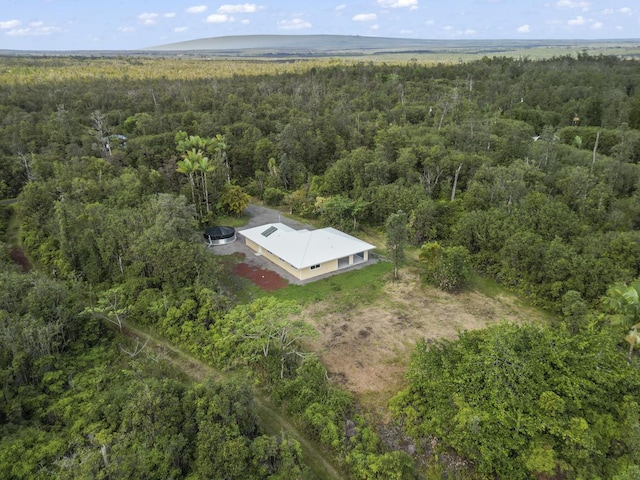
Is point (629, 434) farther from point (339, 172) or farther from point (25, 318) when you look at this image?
point (339, 172)

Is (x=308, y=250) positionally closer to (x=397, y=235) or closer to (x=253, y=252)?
(x=253, y=252)

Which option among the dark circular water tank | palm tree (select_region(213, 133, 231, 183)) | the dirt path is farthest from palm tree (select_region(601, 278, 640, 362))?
palm tree (select_region(213, 133, 231, 183))

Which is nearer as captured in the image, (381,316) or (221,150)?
(381,316)

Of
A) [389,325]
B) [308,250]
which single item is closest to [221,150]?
[308,250]

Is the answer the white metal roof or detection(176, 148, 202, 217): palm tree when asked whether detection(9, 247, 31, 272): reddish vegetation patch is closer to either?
detection(176, 148, 202, 217): palm tree

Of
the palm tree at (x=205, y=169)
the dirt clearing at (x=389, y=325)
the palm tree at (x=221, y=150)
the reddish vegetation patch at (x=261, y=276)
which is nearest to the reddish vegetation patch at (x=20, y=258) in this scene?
the palm tree at (x=205, y=169)

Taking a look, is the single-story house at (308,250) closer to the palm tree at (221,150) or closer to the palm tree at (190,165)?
the palm tree at (190,165)

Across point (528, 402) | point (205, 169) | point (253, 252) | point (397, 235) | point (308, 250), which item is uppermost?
point (205, 169)
